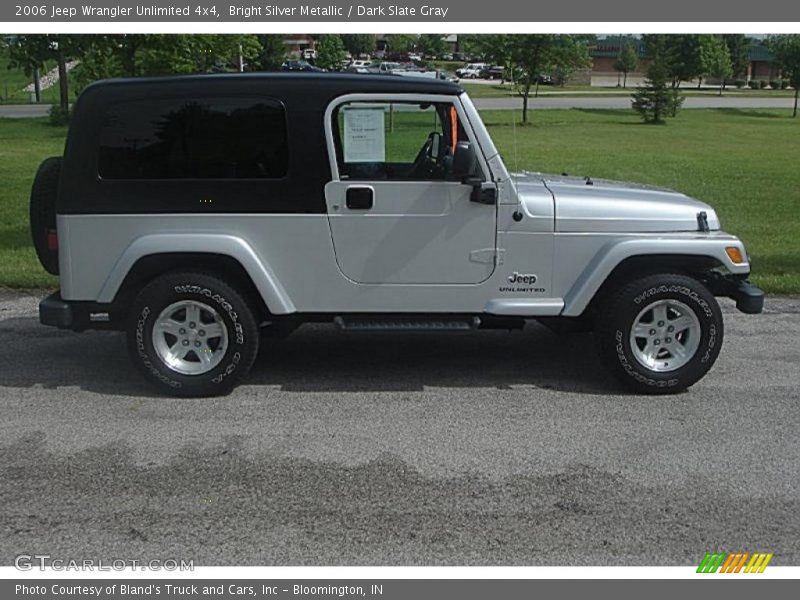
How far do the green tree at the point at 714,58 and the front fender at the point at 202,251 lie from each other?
57032mm

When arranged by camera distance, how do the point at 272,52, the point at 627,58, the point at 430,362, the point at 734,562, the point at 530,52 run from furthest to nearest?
the point at 627,58, the point at 530,52, the point at 272,52, the point at 430,362, the point at 734,562

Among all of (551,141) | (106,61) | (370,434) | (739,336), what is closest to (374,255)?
(370,434)

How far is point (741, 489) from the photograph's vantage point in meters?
4.44

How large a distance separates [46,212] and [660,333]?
166 inches

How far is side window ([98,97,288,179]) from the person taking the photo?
18.2ft

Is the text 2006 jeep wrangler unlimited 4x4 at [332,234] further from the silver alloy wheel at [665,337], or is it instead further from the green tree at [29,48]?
the green tree at [29,48]

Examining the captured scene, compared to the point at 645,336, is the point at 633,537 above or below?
below

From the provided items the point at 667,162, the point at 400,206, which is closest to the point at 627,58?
the point at 667,162

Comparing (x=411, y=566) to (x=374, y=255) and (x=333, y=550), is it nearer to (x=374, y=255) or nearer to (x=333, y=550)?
(x=333, y=550)

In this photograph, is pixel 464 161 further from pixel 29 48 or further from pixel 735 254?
pixel 29 48

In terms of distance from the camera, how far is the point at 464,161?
5508 millimetres

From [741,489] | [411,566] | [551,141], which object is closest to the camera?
[411,566]

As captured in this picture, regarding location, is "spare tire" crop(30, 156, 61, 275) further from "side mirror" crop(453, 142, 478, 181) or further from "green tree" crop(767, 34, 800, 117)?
"green tree" crop(767, 34, 800, 117)

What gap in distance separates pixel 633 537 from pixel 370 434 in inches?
68.1
